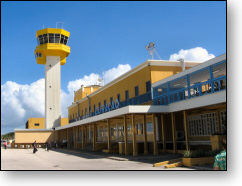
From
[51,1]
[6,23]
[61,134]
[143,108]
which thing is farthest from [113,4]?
[61,134]

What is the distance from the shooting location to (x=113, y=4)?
35.4 feet

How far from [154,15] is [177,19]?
95cm

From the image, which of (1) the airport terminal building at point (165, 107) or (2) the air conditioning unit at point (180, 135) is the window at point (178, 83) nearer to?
(1) the airport terminal building at point (165, 107)

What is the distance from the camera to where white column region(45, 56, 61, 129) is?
46.7 meters

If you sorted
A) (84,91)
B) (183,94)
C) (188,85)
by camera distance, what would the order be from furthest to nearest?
1. (84,91)
2. (183,94)
3. (188,85)

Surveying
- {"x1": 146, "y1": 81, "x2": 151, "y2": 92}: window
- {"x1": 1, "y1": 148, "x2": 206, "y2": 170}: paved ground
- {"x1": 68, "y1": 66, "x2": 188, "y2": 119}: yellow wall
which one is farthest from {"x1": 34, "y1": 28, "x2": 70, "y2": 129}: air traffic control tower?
{"x1": 1, "y1": 148, "x2": 206, "y2": 170}: paved ground

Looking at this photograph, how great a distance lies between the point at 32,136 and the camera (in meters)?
43.6

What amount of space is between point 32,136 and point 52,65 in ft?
40.8

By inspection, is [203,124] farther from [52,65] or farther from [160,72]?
[52,65]

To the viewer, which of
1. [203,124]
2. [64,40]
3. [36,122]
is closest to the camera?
[203,124]

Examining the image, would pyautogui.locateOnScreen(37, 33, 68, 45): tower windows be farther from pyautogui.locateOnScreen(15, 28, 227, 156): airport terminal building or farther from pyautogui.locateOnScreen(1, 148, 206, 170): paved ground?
pyautogui.locateOnScreen(1, 148, 206, 170): paved ground

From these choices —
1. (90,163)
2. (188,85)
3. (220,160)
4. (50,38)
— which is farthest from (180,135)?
(50,38)

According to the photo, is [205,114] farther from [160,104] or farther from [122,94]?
[122,94]

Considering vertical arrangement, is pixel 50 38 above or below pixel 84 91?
above
